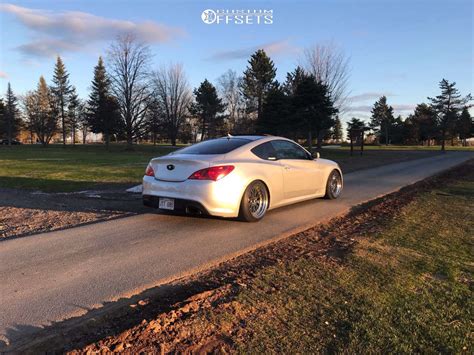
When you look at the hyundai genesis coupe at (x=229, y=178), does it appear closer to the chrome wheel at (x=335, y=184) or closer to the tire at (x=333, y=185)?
the tire at (x=333, y=185)

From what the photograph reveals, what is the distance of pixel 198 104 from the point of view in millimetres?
75500

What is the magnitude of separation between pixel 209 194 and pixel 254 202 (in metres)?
0.99

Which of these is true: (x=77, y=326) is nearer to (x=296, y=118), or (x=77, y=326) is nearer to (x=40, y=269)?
(x=40, y=269)

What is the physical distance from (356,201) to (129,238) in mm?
5498

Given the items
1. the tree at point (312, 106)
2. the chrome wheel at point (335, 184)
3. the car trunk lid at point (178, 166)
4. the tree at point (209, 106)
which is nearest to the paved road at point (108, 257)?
the car trunk lid at point (178, 166)

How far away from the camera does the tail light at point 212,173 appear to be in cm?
609

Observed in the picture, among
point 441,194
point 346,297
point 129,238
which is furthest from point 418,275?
point 441,194

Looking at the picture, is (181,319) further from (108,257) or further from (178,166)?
(178,166)

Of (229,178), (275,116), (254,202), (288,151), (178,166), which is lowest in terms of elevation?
(254,202)

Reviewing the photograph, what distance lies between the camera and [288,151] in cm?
782

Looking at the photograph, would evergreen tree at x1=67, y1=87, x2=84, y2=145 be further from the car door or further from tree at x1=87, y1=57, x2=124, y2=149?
the car door

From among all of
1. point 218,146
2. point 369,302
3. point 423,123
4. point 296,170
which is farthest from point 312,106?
point 423,123

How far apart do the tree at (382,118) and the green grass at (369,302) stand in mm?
98900

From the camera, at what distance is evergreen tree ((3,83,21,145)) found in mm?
79019
